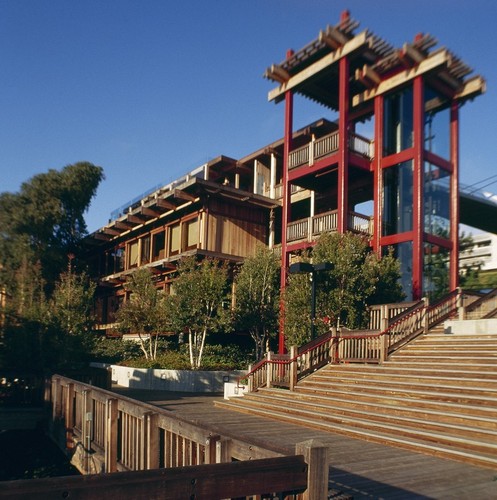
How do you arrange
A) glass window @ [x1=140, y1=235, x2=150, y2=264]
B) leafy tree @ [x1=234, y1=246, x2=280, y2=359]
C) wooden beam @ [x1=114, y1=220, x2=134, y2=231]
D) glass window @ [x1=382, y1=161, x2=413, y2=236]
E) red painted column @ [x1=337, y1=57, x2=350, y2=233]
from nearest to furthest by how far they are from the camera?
red painted column @ [x1=337, y1=57, x2=350, y2=233], glass window @ [x1=382, y1=161, x2=413, y2=236], leafy tree @ [x1=234, y1=246, x2=280, y2=359], glass window @ [x1=140, y1=235, x2=150, y2=264], wooden beam @ [x1=114, y1=220, x2=134, y2=231]

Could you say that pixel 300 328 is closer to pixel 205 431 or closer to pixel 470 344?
pixel 470 344

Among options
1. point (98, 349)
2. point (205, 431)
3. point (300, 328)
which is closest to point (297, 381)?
point (300, 328)

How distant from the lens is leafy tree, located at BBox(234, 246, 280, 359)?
23.1 meters

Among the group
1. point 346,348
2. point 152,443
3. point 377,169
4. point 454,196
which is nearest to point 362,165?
point 377,169

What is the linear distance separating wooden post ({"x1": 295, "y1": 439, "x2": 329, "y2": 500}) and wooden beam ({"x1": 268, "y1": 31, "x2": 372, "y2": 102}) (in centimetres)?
2167

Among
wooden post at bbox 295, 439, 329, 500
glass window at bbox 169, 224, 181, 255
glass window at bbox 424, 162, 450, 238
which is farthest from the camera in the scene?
glass window at bbox 169, 224, 181, 255

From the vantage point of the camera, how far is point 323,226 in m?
23.8

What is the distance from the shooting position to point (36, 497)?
3025 millimetres

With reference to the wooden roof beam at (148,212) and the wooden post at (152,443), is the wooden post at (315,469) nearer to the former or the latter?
the wooden post at (152,443)

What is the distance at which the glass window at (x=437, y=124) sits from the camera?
944 inches

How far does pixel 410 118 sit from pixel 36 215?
982 inches

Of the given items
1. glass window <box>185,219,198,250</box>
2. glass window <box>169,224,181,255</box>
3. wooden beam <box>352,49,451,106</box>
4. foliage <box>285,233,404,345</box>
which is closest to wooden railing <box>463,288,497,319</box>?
foliage <box>285,233,404,345</box>

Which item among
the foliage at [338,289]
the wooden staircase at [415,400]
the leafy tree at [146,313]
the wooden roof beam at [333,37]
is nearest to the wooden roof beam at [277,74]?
the wooden roof beam at [333,37]

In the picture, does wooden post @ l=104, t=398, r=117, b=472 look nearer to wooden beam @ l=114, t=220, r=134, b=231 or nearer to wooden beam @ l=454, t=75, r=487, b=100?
wooden beam @ l=454, t=75, r=487, b=100
